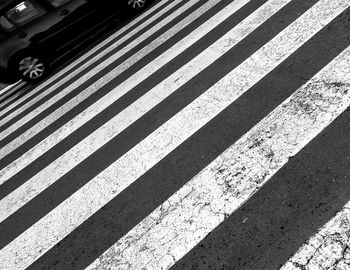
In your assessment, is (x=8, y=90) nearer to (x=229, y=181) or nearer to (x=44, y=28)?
(x=44, y=28)

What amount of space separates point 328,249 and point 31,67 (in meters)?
7.10

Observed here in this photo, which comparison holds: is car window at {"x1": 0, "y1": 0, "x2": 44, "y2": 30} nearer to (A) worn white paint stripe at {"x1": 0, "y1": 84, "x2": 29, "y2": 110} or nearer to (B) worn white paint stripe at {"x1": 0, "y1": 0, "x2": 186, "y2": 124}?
(B) worn white paint stripe at {"x1": 0, "y1": 0, "x2": 186, "y2": 124}

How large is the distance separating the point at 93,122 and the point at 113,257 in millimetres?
2314

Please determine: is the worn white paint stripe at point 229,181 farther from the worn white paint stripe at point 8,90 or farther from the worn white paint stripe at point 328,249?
the worn white paint stripe at point 8,90

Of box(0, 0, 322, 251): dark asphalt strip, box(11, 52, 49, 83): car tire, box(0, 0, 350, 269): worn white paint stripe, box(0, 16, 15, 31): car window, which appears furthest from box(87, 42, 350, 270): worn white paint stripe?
box(0, 16, 15, 31): car window

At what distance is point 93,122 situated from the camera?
4.57m

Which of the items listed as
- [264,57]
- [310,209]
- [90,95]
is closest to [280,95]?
[264,57]

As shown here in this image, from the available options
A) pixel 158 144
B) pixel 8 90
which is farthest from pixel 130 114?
pixel 8 90

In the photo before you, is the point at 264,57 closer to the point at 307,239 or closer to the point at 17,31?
the point at 307,239

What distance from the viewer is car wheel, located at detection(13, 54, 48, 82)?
7504 mm

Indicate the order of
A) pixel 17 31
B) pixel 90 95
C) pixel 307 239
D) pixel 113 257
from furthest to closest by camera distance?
pixel 17 31 → pixel 90 95 → pixel 113 257 → pixel 307 239

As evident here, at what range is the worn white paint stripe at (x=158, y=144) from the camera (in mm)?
3043

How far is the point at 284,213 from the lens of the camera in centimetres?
235

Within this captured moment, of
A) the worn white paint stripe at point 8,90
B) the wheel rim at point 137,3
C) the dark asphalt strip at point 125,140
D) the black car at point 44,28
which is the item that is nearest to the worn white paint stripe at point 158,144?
the dark asphalt strip at point 125,140
